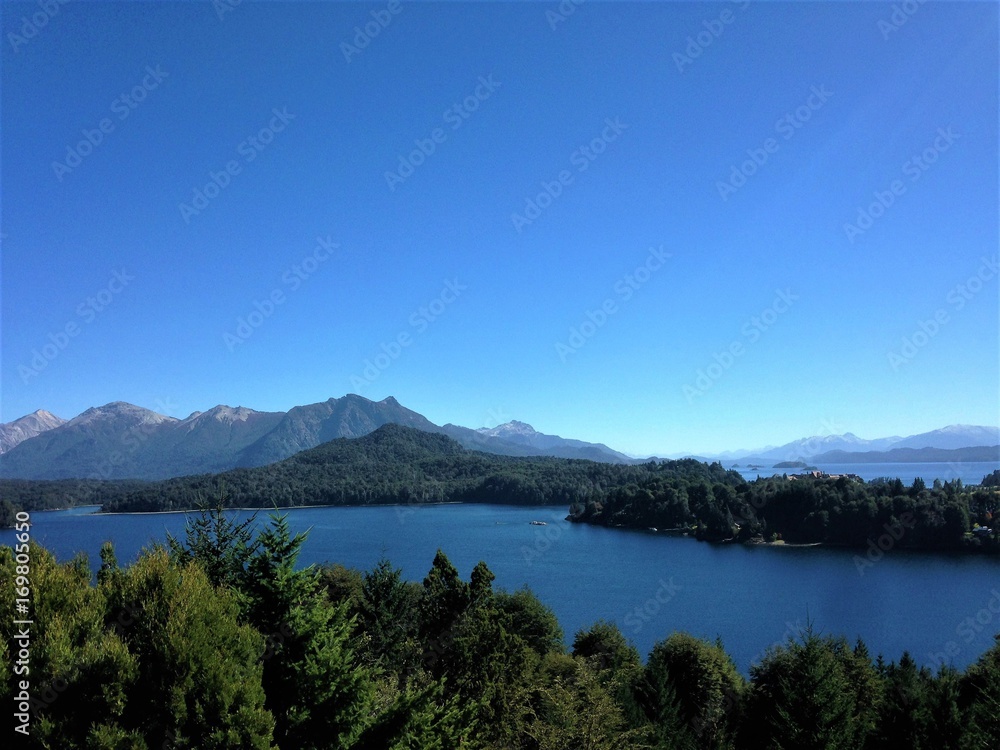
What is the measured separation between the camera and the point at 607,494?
305ft

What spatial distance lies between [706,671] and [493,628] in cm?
824

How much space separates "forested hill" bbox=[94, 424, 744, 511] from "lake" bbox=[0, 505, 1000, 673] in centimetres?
2537

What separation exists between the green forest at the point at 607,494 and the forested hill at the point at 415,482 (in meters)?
0.27

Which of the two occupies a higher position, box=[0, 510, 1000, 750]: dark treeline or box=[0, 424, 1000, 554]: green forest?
box=[0, 510, 1000, 750]: dark treeline

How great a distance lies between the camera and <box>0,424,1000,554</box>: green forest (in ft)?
184

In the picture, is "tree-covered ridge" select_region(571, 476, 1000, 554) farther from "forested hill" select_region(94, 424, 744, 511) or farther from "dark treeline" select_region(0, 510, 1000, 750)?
"dark treeline" select_region(0, 510, 1000, 750)

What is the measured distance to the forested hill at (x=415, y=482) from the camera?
111 metres

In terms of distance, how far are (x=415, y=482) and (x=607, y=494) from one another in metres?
51.1

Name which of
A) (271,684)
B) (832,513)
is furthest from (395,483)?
(271,684)

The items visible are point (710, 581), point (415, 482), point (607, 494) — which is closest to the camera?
point (710, 581)

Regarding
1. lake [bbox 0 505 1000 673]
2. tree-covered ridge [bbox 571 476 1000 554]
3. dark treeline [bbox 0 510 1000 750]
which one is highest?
dark treeline [bbox 0 510 1000 750]

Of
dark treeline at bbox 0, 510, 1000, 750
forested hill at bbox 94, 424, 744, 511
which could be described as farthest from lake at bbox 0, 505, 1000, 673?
forested hill at bbox 94, 424, 744, 511

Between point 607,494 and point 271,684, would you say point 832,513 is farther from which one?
point 271,684

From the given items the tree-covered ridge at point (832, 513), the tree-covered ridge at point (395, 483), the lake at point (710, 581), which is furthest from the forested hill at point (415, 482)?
the lake at point (710, 581)
